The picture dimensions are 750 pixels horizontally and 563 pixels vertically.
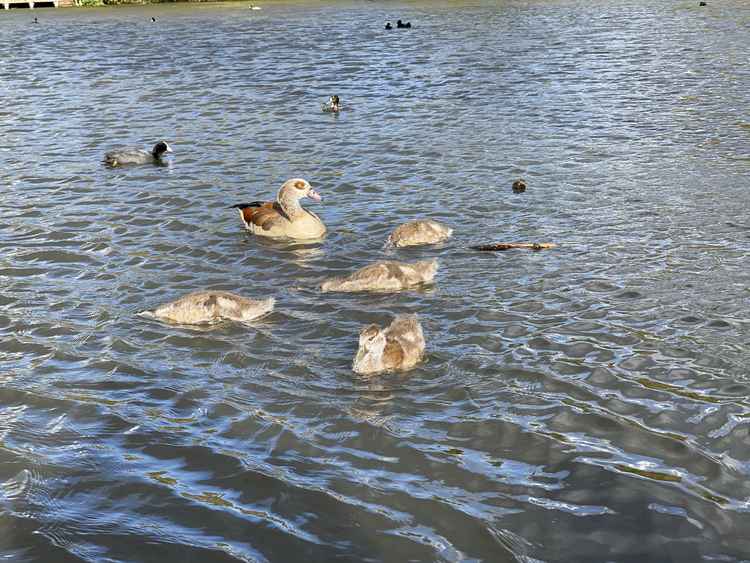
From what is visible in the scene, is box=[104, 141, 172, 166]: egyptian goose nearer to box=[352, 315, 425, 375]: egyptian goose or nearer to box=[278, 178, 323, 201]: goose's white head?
box=[278, 178, 323, 201]: goose's white head

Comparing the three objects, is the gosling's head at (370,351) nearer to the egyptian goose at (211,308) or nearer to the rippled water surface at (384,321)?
the rippled water surface at (384,321)

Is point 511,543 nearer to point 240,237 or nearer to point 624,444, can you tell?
point 624,444

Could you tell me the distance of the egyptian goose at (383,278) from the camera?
10.7 metres

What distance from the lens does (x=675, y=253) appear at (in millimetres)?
11477

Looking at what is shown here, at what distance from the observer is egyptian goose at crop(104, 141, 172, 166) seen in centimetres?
1791

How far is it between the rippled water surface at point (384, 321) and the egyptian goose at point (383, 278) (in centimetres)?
26

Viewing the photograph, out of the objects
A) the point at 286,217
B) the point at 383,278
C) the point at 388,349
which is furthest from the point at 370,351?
the point at 286,217

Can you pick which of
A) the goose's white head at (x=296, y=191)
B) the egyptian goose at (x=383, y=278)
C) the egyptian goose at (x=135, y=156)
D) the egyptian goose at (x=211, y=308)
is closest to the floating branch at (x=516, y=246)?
the egyptian goose at (x=383, y=278)

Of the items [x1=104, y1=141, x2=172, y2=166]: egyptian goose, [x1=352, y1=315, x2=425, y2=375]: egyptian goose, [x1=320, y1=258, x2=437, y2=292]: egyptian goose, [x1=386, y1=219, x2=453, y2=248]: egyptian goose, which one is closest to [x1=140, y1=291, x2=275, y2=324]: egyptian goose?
[x1=320, y1=258, x2=437, y2=292]: egyptian goose

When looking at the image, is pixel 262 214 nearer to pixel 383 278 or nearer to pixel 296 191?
pixel 296 191

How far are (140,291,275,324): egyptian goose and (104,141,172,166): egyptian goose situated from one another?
8.59m

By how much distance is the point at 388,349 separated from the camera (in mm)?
8352

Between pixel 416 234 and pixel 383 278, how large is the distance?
1.75m

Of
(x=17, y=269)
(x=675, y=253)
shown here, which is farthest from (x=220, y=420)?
(x=675, y=253)
